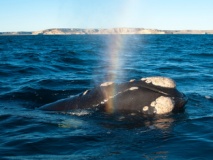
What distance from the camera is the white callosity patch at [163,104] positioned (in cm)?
822

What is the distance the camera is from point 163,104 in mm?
8242

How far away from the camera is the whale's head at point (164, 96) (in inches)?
325

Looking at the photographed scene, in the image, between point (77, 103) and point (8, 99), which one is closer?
point (77, 103)

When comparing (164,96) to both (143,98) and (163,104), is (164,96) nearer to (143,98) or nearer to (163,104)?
(163,104)

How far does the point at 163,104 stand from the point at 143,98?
522 millimetres

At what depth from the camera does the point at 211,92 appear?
12250 millimetres

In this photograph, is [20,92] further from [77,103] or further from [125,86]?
[125,86]

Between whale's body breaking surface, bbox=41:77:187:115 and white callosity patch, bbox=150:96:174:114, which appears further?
whale's body breaking surface, bbox=41:77:187:115

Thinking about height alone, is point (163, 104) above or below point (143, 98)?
below

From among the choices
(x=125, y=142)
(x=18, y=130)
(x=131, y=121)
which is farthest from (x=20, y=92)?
(x=125, y=142)

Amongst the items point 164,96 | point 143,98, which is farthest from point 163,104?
point 143,98

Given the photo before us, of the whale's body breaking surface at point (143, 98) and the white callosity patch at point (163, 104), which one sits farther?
the whale's body breaking surface at point (143, 98)

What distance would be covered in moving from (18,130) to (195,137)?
385 centimetres

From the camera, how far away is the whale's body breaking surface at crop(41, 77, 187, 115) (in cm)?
832
